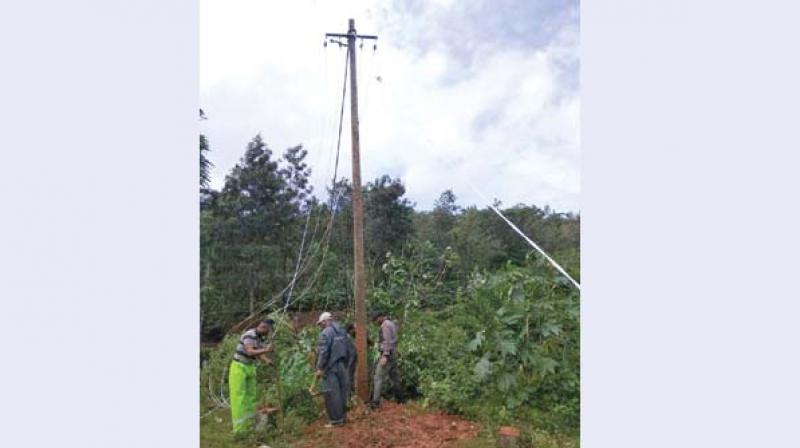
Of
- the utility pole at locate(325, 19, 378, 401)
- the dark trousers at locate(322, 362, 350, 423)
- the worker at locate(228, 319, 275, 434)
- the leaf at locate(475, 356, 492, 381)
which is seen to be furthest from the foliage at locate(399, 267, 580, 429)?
the worker at locate(228, 319, 275, 434)

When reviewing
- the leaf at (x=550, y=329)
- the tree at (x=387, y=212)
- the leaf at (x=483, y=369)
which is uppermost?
the tree at (x=387, y=212)

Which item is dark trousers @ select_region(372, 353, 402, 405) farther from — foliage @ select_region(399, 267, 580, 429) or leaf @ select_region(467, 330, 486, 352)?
leaf @ select_region(467, 330, 486, 352)

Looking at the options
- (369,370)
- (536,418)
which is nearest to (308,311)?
(369,370)

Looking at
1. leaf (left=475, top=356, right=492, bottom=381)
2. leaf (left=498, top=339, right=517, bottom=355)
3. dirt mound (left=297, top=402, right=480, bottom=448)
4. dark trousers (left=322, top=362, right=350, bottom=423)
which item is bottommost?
dirt mound (left=297, top=402, right=480, bottom=448)

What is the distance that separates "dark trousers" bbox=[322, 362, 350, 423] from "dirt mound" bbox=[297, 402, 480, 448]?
4.5 inches

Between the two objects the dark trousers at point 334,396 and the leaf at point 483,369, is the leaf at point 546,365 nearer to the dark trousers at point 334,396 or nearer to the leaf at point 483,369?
the leaf at point 483,369

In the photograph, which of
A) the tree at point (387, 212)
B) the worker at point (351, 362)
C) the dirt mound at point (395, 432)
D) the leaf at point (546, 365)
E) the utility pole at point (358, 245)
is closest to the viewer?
the dirt mound at point (395, 432)

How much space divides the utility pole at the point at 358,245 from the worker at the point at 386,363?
0.11 m

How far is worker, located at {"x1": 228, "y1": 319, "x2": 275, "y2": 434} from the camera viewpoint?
4.83 meters

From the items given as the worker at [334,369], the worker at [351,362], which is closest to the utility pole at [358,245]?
the worker at [351,362]

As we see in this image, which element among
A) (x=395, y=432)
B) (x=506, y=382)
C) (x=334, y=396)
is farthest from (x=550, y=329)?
(x=334, y=396)

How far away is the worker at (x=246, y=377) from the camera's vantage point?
4828mm

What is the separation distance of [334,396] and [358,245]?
156cm

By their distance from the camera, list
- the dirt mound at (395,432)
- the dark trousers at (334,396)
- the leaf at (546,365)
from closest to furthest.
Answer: the dirt mound at (395,432) → the leaf at (546,365) → the dark trousers at (334,396)
